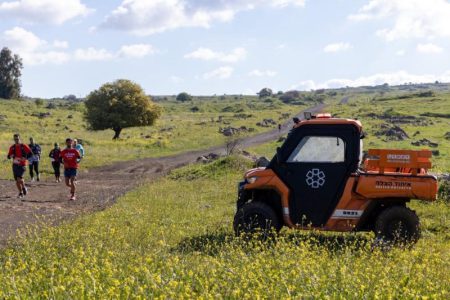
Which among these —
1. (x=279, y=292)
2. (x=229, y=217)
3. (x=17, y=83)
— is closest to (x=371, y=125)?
(x=229, y=217)

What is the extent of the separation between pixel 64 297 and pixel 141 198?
41.6 ft

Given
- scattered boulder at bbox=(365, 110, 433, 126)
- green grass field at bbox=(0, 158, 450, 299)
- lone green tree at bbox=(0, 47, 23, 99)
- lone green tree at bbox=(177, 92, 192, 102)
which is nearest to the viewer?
green grass field at bbox=(0, 158, 450, 299)

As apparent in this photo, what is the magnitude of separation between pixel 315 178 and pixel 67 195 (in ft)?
41.0

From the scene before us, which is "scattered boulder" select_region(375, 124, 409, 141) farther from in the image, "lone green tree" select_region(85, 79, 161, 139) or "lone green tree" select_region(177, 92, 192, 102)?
"lone green tree" select_region(177, 92, 192, 102)

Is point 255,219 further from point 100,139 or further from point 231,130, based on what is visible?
point 231,130

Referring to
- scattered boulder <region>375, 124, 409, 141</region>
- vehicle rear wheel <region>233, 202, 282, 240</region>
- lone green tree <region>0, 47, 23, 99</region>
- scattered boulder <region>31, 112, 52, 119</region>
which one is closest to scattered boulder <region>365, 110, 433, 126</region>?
scattered boulder <region>375, 124, 409, 141</region>

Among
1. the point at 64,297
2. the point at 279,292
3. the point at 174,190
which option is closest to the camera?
the point at 64,297

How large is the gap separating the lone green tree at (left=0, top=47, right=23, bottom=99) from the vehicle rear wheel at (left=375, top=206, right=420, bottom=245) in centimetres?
10880

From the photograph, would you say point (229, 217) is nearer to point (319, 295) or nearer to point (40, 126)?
point (319, 295)

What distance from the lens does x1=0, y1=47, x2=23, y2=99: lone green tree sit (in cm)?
10738

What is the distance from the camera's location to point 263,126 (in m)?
71.1

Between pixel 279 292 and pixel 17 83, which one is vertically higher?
pixel 17 83

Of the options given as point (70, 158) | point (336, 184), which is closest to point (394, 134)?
point (70, 158)

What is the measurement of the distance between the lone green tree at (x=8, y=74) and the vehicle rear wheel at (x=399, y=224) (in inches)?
4283
